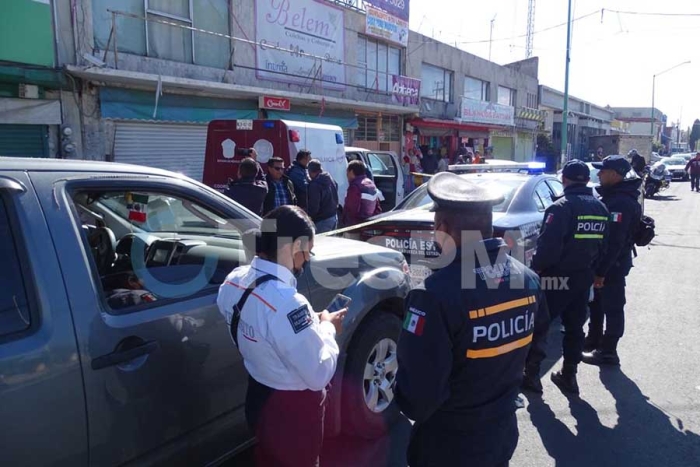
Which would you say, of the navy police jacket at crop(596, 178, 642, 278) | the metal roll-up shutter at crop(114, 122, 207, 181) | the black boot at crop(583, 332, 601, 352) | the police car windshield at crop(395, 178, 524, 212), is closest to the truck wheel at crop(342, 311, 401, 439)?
the navy police jacket at crop(596, 178, 642, 278)

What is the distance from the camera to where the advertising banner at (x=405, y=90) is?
62.3 ft

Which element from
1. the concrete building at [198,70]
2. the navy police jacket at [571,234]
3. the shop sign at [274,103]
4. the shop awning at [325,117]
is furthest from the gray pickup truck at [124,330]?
the shop awning at [325,117]

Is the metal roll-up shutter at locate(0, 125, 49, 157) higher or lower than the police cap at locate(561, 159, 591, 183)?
higher

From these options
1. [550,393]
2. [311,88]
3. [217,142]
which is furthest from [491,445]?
[311,88]

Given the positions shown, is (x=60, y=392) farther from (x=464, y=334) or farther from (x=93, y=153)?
(x=93, y=153)

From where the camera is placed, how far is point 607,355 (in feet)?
15.5

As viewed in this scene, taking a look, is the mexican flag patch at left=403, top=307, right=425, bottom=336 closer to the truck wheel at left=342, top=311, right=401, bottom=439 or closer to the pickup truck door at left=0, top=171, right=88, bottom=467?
the pickup truck door at left=0, top=171, right=88, bottom=467

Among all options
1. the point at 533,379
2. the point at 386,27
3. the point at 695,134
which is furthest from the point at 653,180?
the point at 695,134

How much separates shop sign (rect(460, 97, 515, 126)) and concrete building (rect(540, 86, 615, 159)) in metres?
9.82

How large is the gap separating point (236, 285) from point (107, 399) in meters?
0.62

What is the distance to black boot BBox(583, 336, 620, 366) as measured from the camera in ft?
15.5

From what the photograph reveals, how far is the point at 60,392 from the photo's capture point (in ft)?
5.98

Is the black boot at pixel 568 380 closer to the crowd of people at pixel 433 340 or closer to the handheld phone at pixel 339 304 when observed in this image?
the crowd of people at pixel 433 340

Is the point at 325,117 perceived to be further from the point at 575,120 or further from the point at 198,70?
the point at 575,120
